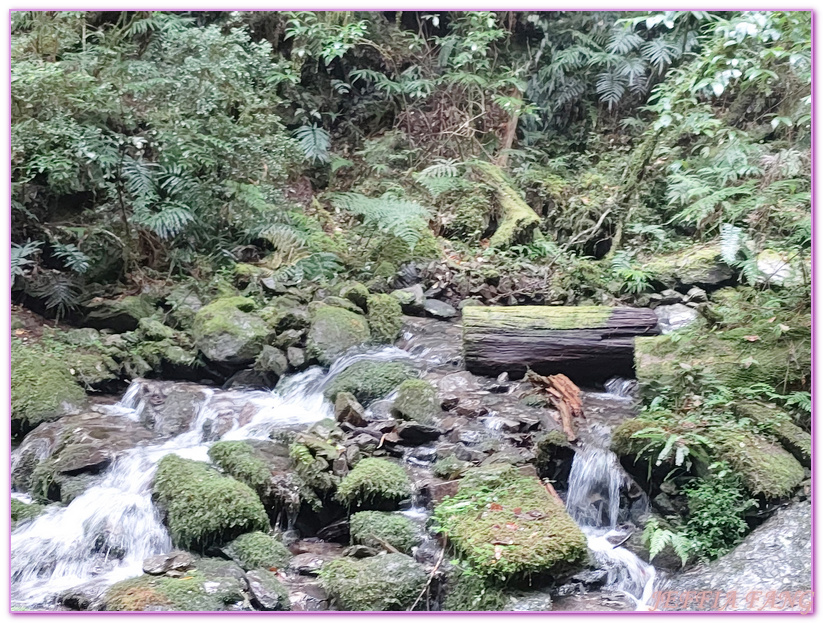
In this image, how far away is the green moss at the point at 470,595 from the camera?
10.3ft

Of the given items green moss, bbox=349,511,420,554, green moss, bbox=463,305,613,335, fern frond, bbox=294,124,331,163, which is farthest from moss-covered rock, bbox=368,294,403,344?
fern frond, bbox=294,124,331,163

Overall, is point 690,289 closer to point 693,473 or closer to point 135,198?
point 693,473

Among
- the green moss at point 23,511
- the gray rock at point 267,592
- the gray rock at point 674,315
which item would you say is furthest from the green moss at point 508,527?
the gray rock at point 674,315

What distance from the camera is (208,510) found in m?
3.72

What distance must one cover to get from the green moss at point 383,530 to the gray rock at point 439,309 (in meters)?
3.59

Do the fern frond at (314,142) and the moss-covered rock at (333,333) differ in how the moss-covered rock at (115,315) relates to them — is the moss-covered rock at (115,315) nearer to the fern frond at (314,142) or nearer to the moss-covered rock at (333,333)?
the moss-covered rock at (333,333)

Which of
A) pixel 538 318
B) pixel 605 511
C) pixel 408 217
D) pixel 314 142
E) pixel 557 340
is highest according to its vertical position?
pixel 314 142

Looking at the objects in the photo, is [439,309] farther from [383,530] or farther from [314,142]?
[314,142]

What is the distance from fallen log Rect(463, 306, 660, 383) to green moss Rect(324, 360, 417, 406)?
2.06 feet

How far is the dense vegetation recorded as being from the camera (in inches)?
154

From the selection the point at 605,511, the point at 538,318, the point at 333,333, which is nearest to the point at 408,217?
the point at 333,333

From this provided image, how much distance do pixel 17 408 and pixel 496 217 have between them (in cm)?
641

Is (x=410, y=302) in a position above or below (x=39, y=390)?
above

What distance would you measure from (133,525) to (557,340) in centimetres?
345
